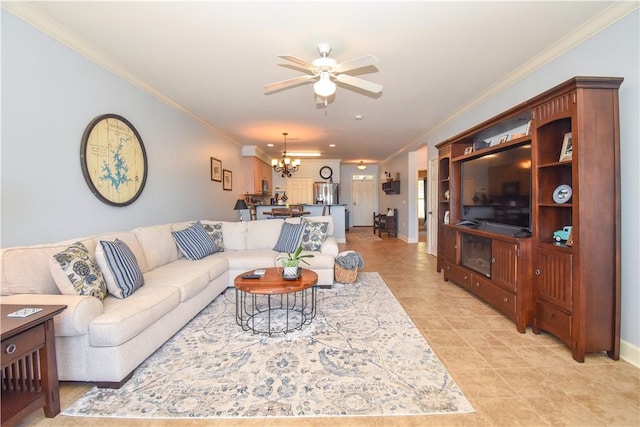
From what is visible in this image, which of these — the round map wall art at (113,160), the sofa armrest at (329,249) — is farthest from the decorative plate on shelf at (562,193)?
the round map wall art at (113,160)

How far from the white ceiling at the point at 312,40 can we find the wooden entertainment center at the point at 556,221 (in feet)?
1.94

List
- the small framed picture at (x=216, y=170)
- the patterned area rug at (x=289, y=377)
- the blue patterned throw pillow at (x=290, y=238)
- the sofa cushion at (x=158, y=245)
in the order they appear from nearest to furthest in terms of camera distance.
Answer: the patterned area rug at (x=289, y=377)
the sofa cushion at (x=158, y=245)
the blue patterned throw pillow at (x=290, y=238)
the small framed picture at (x=216, y=170)

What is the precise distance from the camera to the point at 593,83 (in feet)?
6.53

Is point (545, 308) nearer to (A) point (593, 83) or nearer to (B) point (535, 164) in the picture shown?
(B) point (535, 164)

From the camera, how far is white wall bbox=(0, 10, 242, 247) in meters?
2.02

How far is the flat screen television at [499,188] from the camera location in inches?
107

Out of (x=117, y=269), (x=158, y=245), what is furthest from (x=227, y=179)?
(x=117, y=269)

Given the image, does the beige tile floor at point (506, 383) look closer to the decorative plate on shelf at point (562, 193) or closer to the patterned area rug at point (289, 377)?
the patterned area rug at point (289, 377)

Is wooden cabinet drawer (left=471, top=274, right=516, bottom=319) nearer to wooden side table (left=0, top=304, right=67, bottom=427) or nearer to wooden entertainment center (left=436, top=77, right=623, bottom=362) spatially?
wooden entertainment center (left=436, top=77, right=623, bottom=362)

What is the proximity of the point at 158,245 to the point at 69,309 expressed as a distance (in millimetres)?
1576

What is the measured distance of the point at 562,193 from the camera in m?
2.34

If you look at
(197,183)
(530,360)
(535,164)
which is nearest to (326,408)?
(530,360)

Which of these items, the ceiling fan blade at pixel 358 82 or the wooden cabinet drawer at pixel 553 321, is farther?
the ceiling fan blade at pixel 358 82

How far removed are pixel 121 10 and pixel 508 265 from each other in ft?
12.7
